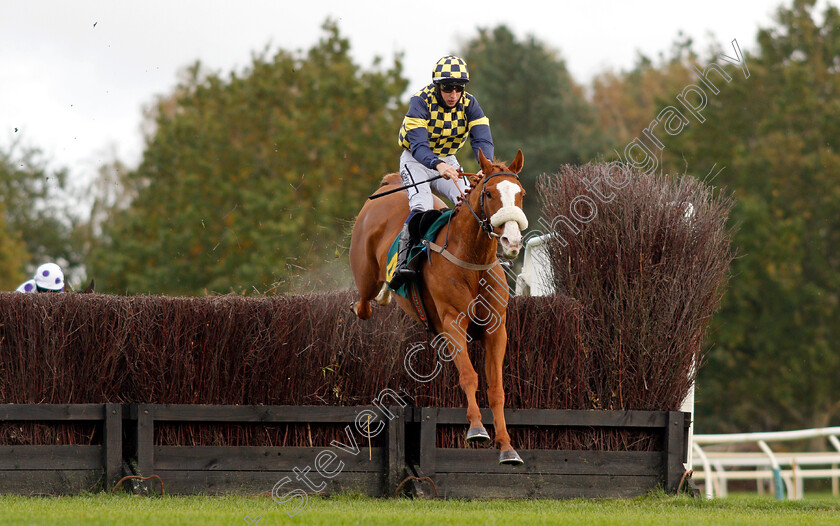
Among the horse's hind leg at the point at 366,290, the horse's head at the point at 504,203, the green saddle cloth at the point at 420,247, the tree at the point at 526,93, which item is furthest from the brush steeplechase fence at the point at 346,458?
the tree at the point at 526,93

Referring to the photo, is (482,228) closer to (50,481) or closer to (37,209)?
(50,481)

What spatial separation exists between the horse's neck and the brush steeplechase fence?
2.66 metres

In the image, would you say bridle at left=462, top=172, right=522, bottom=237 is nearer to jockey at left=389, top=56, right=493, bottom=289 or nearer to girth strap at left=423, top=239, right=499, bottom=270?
girth strap at left=423, top=239, right=499, bottom=270

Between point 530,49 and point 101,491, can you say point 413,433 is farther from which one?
point 530,49

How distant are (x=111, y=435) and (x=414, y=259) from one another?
358cm

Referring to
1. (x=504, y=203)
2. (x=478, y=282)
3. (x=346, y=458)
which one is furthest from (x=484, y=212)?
(x=346, y=458)

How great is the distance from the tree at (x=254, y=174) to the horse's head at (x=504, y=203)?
22654 millimetres

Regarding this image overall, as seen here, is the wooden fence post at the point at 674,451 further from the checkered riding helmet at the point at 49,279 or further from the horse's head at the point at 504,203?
the checkered riding helmet at the point at 49,279

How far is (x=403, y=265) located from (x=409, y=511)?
6.74 feet

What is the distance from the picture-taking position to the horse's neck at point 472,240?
27.3ft

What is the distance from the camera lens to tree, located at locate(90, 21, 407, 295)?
3216 cm

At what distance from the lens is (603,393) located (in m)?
11.1

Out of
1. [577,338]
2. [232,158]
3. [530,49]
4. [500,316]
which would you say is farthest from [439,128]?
[530,49]

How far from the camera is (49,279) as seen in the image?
14125 mm
